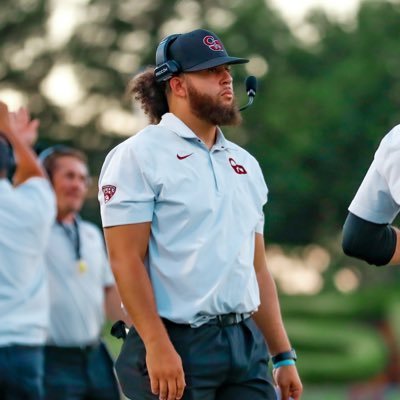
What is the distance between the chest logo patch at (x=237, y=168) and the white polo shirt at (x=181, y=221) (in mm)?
133

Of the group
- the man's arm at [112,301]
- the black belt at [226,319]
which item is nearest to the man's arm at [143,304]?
the black belt at [226,319]

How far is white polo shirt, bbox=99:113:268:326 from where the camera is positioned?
504cm

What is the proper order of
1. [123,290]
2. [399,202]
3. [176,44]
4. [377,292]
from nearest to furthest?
1. [399,202]
2. [123,290]
3. [176,44]
4. [377,292]

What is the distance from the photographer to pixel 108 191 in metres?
5.05

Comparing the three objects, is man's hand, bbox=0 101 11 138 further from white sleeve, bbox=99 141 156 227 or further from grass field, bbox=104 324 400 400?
grass field, bbox=104 324 400 400

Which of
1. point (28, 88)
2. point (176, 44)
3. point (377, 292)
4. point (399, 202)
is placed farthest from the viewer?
point (28, 88)

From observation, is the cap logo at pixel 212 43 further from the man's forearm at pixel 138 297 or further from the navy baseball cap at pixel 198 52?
the man's forearm at pixel 138 297

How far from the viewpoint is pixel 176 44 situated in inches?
209

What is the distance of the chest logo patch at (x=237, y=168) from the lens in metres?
5.30

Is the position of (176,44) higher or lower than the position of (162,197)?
higher

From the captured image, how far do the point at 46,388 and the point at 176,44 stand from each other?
375 cm

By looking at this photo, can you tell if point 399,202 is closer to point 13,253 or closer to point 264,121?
point 13,253

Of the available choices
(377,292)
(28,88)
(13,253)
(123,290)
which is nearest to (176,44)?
(123,290)

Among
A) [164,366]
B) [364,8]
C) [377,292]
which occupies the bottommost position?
[377,292]
